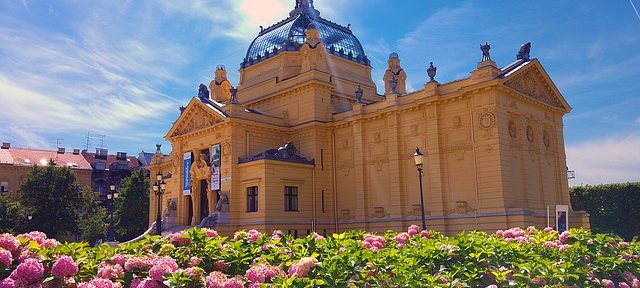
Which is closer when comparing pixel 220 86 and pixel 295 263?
pixel 295 263

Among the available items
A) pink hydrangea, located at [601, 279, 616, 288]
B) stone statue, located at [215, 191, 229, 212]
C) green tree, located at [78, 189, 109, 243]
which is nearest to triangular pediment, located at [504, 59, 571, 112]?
stone statue, located at [215, 191, 229, 212]

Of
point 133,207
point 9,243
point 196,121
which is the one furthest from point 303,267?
point 133,207

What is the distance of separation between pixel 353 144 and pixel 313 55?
26.8 feet

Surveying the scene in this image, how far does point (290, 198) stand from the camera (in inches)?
1563

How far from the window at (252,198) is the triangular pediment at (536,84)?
18804mm

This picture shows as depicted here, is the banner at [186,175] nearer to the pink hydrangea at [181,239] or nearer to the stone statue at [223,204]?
the stone statue at [223,204]

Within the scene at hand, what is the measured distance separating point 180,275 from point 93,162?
85.2m

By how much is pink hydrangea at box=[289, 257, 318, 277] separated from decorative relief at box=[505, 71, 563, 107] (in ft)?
92.1

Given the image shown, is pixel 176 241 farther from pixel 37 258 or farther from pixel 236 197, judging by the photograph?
pixel 236 197

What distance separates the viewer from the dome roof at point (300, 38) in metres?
47.2

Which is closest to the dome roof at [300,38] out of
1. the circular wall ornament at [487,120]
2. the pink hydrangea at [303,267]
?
the circular wall ornament at [487,120]

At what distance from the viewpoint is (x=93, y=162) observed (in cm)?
8438

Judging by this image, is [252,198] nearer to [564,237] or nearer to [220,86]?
[220,86]

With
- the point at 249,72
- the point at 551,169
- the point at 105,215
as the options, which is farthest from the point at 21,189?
the point at 551,169
